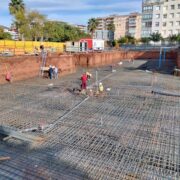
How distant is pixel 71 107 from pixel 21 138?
3055mm

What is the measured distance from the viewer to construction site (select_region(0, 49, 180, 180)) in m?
4.13

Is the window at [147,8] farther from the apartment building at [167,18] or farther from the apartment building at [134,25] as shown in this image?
the apartment building at [134,25]

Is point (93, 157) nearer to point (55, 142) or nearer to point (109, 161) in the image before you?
point (109, 161)

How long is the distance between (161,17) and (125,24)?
34281 mm

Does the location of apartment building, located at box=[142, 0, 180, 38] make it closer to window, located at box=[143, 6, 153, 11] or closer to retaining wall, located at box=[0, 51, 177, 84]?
window, located at box=[143, 6, 153, 11]

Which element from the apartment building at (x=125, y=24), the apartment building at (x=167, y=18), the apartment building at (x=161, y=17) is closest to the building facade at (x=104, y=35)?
the apartment building at (x=125, y=24)

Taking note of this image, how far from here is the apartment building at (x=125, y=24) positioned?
78269 mm

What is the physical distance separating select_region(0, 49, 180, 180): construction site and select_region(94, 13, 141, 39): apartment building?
70353mm

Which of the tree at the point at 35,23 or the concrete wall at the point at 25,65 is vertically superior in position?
the tree at the point at 35,23

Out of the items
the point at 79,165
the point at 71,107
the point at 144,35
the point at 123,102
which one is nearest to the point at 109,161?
the point at 79,165

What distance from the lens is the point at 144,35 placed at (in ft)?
195

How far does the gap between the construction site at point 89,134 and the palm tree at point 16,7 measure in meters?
33.5

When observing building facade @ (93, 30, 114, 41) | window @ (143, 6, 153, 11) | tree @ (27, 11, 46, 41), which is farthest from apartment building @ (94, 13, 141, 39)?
tree @ (27, 11, 46, 41)

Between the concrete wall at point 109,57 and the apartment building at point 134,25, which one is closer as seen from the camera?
the concrete wall at point 109,57
